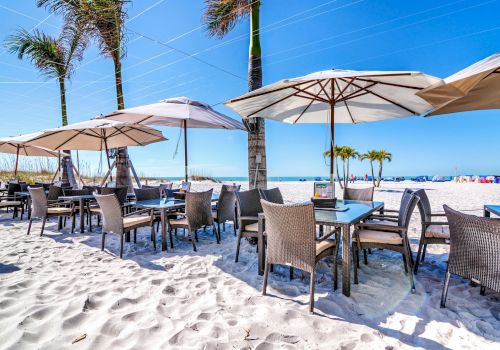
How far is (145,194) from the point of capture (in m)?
4.99

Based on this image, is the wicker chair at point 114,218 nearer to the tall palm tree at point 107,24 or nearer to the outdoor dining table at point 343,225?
the outdoor dining table at point 343,225

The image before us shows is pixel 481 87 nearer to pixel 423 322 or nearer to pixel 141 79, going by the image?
pixel 423 322

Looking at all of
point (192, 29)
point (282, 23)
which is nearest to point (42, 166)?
point (192, 29)

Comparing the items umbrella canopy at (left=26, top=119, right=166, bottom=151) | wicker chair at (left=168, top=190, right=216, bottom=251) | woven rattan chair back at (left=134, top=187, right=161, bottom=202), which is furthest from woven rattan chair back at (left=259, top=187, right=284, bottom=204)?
umbrella canopy at (left=26, top=119, right=166, bottom=151)

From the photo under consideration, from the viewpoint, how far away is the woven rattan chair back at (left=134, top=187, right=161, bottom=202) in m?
4.85

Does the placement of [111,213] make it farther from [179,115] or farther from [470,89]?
[470,89]

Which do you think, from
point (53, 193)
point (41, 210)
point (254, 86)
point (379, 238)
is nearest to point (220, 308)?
point (379, 238)

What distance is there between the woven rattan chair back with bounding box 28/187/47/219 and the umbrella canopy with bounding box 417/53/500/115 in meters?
5.92

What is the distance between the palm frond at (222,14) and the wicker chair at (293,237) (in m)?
4.88

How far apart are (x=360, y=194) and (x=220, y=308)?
3.23m

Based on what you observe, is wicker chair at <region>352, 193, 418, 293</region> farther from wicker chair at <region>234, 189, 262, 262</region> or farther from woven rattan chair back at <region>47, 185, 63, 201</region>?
woven rattan chair back at <region>47, 185, 63, 201</region>

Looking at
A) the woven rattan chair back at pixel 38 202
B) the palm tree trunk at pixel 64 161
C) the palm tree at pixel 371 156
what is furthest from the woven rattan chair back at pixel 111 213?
the palm tree at pixel 371 156

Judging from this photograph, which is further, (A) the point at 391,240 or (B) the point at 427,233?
(B) the point at 427,233

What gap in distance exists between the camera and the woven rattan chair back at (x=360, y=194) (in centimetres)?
436
